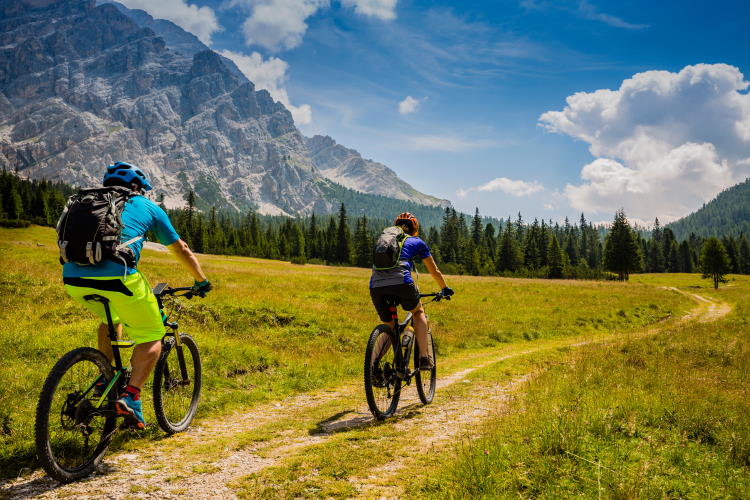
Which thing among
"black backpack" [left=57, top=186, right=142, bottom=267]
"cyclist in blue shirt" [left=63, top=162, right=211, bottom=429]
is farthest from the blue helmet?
"black backpack" [left=57, top=186, right=142, bottom=267]

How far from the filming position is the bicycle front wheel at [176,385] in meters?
5.77

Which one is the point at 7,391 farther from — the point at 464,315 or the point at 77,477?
the point at 464,315

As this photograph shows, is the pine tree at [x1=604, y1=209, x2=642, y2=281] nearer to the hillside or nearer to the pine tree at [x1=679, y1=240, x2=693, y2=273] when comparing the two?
the hillside

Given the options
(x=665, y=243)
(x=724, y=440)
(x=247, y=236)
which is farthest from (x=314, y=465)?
(x=665, y=243)

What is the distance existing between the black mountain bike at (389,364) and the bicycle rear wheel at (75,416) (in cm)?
349

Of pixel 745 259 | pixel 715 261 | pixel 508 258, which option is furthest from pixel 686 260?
pixel 715 261

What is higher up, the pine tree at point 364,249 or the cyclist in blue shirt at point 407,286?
the pine tree at point 364,249

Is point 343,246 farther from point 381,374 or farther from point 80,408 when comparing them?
point 80,408

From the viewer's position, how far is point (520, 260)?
10238 centimetres

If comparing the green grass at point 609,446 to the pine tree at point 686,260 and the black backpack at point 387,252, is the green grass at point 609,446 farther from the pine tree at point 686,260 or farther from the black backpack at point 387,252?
the pine tree at point 686,260

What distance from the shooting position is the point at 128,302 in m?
4.61

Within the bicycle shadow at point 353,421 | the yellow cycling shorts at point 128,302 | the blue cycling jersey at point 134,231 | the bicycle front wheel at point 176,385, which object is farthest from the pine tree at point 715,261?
the yellow cycling shorts at point 128,302

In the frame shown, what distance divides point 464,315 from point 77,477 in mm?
19153

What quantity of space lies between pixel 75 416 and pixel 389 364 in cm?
439
